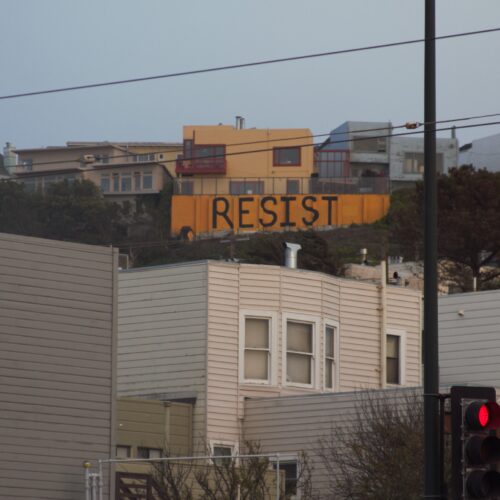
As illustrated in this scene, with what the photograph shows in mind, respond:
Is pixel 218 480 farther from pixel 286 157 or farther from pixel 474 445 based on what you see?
pixel 286 157

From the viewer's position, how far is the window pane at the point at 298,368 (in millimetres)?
33812

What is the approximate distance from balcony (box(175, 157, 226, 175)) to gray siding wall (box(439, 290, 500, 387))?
7985 centimetres

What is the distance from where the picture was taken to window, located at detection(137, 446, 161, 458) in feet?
99.9

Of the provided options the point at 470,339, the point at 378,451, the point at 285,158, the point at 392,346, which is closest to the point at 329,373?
the point at 392,346

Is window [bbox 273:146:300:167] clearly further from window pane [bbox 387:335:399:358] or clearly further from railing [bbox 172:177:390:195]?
window pane [bbox 387:335:399:358]

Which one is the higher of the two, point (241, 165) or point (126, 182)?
point (126, 182)

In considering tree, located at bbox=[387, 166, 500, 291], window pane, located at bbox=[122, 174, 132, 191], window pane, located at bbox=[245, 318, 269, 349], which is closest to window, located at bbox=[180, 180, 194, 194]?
window pane, located at bbox=[122, 174, 132, 191]

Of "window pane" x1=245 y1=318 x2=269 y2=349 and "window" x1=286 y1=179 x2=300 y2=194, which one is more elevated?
"window" x1=286 y1=179 x2=300 y2=194

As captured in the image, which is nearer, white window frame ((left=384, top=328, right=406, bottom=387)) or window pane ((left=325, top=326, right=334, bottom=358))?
window pane ((left=325, top=326, right=334, bottom=358))

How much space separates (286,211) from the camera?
4200 inches

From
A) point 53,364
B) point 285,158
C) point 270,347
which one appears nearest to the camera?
point 53,364

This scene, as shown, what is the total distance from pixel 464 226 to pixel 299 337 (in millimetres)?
29738

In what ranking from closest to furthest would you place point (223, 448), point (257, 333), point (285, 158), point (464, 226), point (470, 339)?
point (223, 448)
point (257, 333)
point (470, 339)
point (464, 226)
point (285, 158)

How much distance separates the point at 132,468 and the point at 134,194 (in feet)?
332
